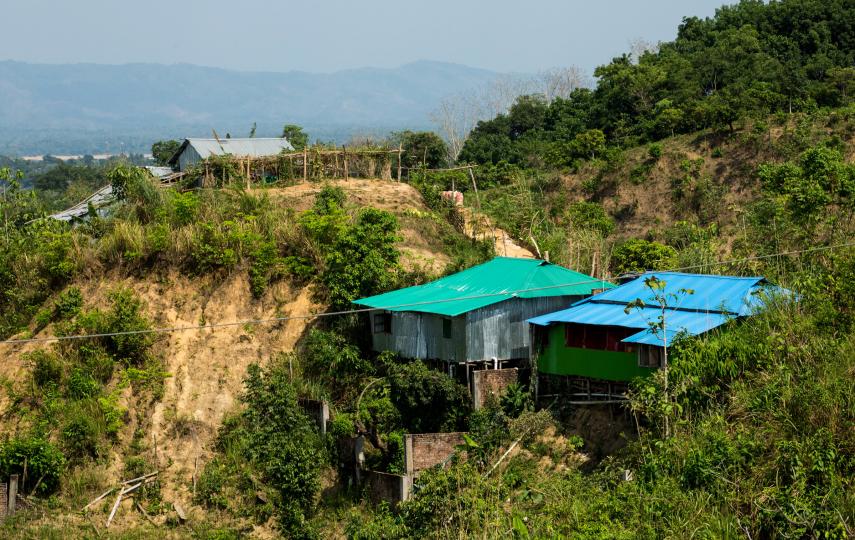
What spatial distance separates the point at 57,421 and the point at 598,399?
31.7ft

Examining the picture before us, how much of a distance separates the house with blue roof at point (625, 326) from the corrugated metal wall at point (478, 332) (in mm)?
683

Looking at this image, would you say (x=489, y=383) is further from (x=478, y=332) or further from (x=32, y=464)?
(x=32, y=464)

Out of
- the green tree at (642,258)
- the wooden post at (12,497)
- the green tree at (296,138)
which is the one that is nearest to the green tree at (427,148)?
the green tree at (296,138)

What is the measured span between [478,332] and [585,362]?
2.11m

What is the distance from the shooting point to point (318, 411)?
19.3 m

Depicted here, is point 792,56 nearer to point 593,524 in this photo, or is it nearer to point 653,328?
point 653,328

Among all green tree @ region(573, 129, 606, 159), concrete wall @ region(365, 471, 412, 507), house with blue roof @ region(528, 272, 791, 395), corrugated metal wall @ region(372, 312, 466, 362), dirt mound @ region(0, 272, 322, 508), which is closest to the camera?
house with blue roof @ region(528, 272, 791, 395)

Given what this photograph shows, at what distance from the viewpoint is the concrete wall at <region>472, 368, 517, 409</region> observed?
1805 cm

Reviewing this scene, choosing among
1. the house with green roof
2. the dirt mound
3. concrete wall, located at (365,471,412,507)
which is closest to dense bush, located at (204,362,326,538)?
the dirt mound

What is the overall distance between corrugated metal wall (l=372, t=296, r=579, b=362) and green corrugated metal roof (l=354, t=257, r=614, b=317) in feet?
0.72

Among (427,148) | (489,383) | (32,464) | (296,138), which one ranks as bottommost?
(32,464)

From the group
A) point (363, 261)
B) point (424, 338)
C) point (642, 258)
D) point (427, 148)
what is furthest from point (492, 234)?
point (427, 148)

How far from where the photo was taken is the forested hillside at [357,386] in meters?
12.7

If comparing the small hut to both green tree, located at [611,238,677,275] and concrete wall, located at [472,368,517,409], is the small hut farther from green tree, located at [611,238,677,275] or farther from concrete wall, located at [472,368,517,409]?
concrete wall, located at [472,368,517,409]
